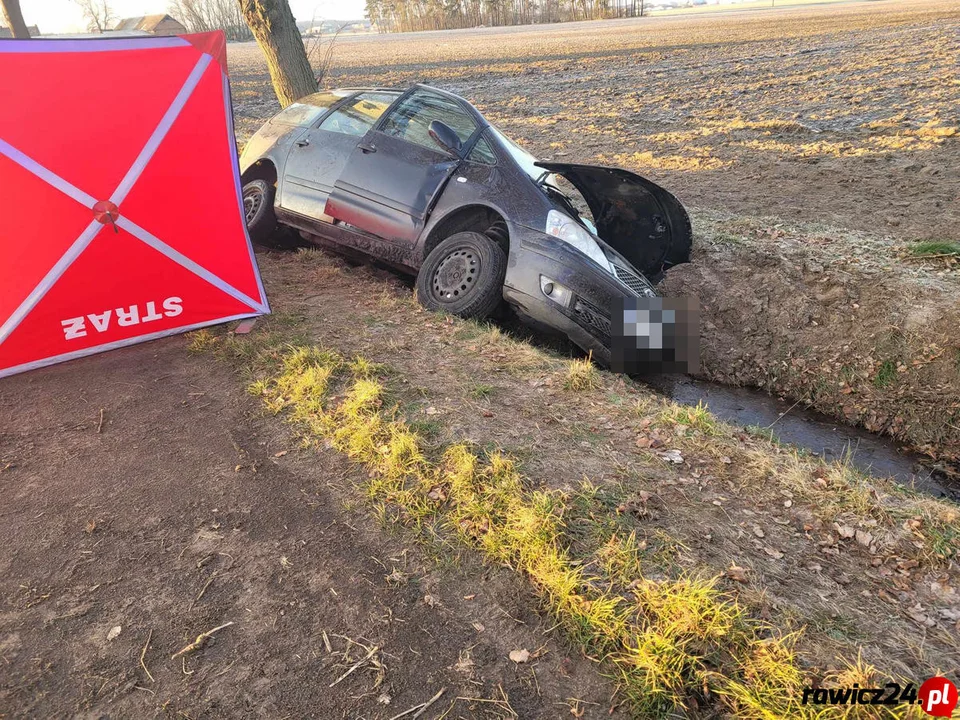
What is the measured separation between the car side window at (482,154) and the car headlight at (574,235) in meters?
0.82

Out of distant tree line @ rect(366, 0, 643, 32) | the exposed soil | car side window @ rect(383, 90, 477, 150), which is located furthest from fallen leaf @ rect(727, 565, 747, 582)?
distant tree line @ rect(366, 0, 643, 32)

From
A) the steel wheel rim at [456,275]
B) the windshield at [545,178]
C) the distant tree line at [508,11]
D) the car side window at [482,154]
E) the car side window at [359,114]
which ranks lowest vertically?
the steel wheel rim at [456,275]

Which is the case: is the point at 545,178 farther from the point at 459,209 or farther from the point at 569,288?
the point at 569,288

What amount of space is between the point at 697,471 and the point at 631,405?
0.79 metres

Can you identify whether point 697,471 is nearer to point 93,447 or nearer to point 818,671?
point 818,671

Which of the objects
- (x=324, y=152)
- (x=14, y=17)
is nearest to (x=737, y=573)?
(x=324, y=152)

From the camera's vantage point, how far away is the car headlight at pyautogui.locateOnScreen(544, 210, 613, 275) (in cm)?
492

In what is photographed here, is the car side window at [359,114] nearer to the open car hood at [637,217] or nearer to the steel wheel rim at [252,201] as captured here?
the steel wheel rim at [252,201]

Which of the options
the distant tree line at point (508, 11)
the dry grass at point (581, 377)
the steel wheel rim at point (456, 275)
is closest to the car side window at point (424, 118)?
the steel wheel rim at point (456, 275)

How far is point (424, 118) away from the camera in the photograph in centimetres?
578

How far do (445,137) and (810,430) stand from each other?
399cm

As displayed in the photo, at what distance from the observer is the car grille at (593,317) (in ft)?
15.7

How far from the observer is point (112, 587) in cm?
273

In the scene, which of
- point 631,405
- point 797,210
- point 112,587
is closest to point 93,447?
point 112,587
